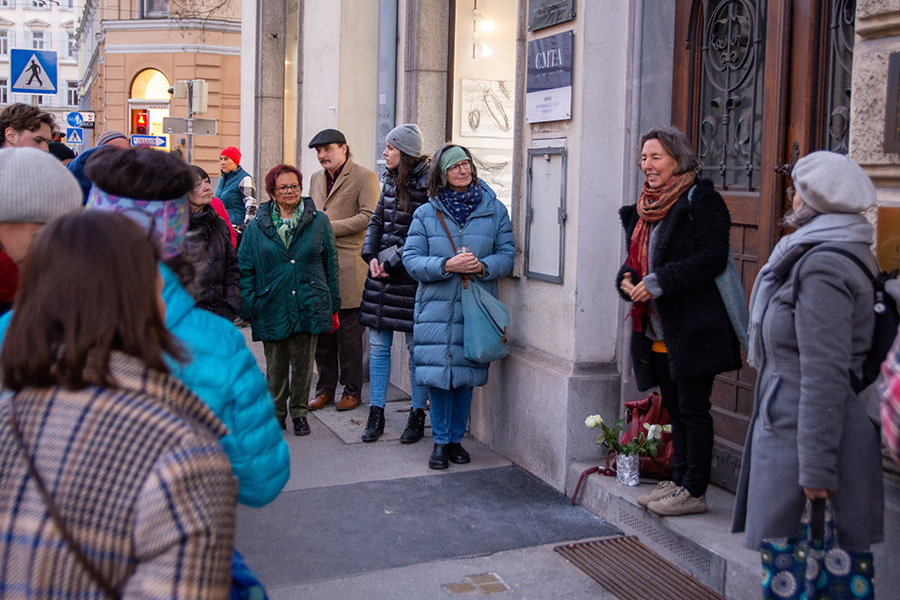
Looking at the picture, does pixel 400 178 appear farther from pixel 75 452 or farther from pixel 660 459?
pixel 75 452

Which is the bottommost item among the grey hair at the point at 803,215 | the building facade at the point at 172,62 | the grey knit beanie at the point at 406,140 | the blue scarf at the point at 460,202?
the grey hair at the point at 803,215

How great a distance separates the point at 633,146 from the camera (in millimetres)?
5395

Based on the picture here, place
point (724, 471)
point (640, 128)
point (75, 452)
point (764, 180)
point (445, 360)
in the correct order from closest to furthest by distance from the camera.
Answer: point (75, 452) → point (764, 180) → point (724, 471) → point (640, 128) → point (445, 360)

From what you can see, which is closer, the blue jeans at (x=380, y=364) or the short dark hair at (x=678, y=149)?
the short dark hair at (x=678, y=149)

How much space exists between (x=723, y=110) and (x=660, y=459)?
1779 millimetres

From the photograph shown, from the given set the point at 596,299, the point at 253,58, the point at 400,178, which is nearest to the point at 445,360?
the point at 596,299

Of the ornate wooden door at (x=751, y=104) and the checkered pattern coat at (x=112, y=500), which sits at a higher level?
the ornate wooden door at (x=751, y=104)

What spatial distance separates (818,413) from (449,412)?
10.3 feet

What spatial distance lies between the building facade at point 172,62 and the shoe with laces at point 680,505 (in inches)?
1094

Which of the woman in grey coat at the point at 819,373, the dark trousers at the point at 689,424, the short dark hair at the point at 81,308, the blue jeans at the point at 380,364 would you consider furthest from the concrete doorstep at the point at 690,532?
the short dark hair at the point at 81,308

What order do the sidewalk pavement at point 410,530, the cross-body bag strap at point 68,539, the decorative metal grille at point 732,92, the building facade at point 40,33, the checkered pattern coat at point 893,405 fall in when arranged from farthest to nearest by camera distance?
1. the building facade at point 40,33
2. the decorative metal grille at point 732,92
3. the sidewalk pavement at point 410,530
4. the checkered pattern coat at point 893,405
5. the cross-body bag strap at point 68,539

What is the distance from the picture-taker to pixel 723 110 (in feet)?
16.1

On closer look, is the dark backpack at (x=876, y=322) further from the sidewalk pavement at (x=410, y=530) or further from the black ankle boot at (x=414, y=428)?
the black ankle boot at (x=414, y=428)

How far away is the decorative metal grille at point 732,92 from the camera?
4.67m
